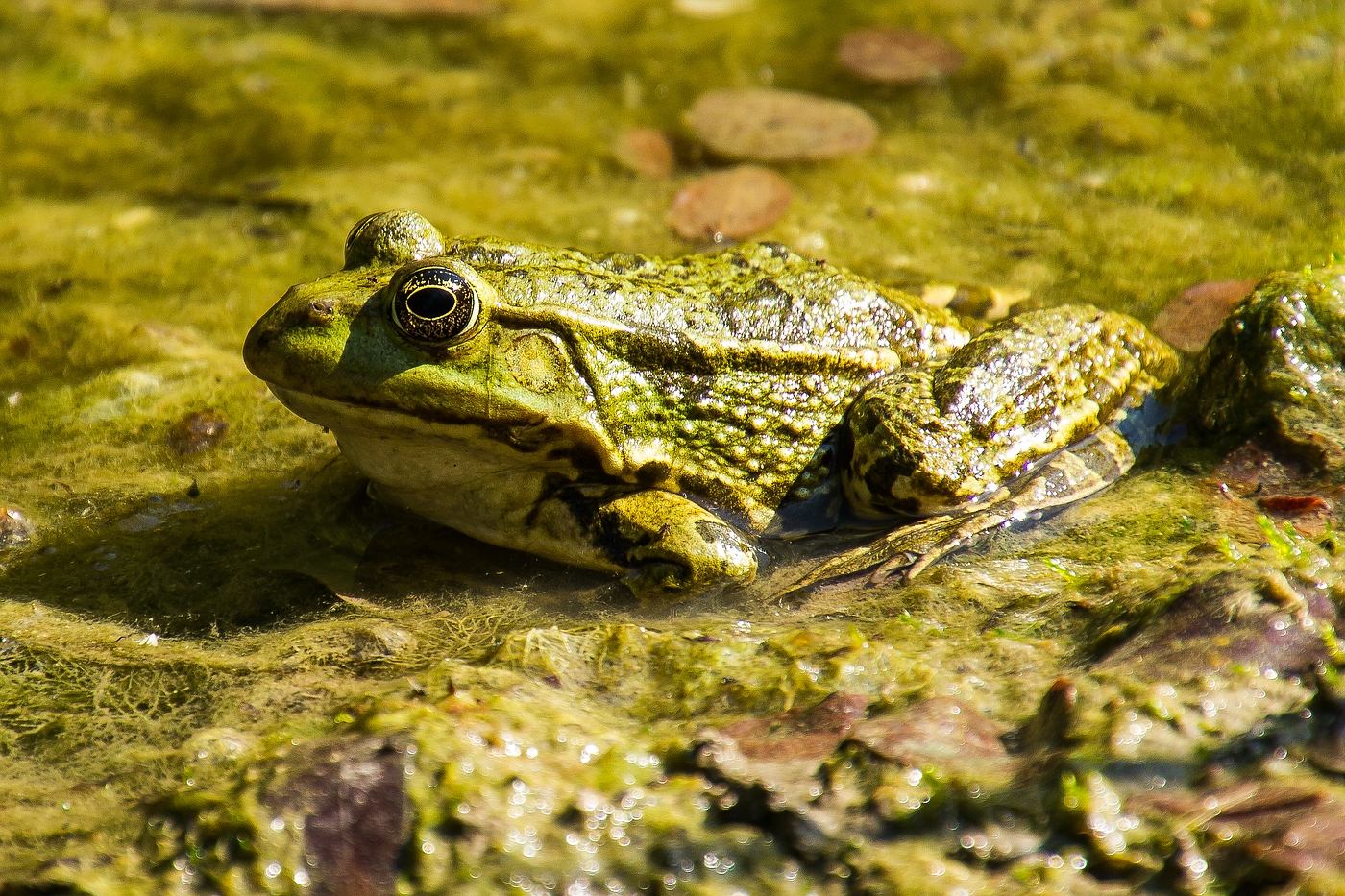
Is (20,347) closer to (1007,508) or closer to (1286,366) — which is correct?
(1007,508)

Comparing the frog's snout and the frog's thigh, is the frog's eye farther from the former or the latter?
the frog's thigh

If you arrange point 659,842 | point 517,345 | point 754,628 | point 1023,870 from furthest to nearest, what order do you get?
point 517,345
point 754,628
point 659,842
point 1023,870

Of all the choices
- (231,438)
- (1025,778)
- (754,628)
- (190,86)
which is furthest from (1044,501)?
Result: (190,86)

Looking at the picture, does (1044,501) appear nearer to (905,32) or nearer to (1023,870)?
(1023,870)

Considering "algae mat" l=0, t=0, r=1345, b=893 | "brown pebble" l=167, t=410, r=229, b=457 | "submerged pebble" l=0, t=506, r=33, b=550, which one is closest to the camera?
"algae mat" l=0, t=0, r=1345, b=893

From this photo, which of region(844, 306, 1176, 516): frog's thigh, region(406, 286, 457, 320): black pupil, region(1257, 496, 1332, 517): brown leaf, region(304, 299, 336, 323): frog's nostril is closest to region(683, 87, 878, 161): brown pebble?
region(844, 306, 1176, 516): frog's thigh

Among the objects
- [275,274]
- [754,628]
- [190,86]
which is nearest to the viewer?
[754,628]

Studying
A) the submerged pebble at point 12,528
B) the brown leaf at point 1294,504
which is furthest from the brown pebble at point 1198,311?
the submerged pebble at point 12,528
